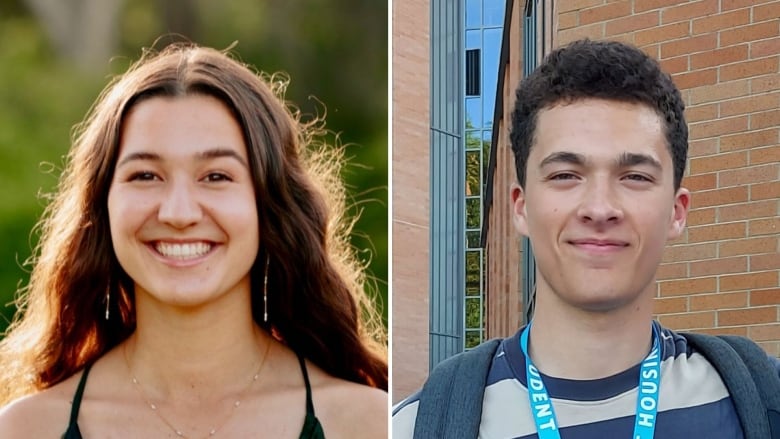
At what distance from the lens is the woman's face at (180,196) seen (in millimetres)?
2000

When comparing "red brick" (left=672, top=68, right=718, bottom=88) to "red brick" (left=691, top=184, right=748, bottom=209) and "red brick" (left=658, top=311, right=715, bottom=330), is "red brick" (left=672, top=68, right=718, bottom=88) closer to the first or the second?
"red brick" (left=691, top=184, right=748, bottom=209)

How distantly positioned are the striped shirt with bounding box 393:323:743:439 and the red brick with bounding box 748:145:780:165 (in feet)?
2.98

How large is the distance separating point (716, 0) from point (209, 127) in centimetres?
136

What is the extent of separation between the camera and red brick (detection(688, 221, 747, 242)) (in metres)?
2.65

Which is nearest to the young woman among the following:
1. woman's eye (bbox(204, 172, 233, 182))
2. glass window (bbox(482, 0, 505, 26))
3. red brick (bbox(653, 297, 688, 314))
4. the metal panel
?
woman's eye (bbox(204, 172, 233, 182))

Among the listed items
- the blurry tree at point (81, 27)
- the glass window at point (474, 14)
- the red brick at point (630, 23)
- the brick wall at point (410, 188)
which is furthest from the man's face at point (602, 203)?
the glass window at point (474, 14)

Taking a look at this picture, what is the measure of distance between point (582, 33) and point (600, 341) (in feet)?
3.91

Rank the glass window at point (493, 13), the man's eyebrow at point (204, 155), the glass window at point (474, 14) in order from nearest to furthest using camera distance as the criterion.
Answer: the man's eyebrow at point (204, 155) → the glass window at point (474, 14) → the glass window at point (493, 13)

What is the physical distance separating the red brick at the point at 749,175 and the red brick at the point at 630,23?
421 mm

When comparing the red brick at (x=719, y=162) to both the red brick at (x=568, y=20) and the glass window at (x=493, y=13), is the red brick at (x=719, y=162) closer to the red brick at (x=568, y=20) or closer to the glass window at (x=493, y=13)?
the red brick at (x=568, y=20)

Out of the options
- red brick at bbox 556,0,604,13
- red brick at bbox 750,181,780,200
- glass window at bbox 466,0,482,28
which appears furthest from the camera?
glass window at bbox 466,0,482,28

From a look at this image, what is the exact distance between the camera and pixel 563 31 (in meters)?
2.87

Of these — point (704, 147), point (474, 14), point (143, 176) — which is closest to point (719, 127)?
point (704, 147)

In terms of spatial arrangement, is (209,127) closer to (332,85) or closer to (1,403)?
(332,85)
